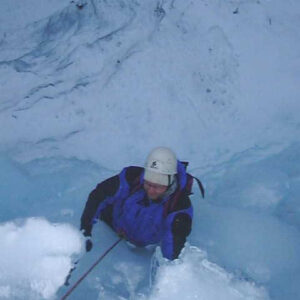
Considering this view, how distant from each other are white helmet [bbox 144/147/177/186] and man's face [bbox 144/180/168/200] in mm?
26

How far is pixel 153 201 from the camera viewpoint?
8.99ft

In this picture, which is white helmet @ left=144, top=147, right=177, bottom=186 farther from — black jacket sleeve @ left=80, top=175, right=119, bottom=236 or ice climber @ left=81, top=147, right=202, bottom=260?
black jacket sleeve @ left=80, top=175, right=119, bottom=236

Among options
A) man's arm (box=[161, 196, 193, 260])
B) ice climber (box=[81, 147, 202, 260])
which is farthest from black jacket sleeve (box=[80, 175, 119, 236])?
man's arm (box=[161, 196, 193, 260])

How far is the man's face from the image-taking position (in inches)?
103

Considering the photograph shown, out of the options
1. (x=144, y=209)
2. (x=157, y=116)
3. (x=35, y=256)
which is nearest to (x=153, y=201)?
(x=144, y=209)

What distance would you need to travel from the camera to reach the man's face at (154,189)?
2613mm

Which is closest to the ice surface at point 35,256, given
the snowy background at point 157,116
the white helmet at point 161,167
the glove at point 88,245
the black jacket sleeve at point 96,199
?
the snowy background at point 157,116

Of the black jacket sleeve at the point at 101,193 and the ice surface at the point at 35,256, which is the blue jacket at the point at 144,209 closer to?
the black jacket sleeve at the point at 101,193

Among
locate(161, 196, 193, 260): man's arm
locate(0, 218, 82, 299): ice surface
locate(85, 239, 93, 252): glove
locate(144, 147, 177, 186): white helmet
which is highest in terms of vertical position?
locate(144, 147, 177, 186): white helmet

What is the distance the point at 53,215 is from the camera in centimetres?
340

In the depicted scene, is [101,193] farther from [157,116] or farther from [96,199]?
[157,116]

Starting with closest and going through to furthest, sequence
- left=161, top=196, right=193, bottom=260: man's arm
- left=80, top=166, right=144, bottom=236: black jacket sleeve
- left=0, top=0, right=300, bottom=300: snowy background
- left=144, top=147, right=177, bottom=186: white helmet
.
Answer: left=144, top=147, right=177, bottom=186: white helmet < left=161, top=196, right=193, bottom=260: man's arm < left=80, top=166, right=144, bottom=236: black jacket sleeve < left=0, top=0, right=300, bottom=300: snowy background

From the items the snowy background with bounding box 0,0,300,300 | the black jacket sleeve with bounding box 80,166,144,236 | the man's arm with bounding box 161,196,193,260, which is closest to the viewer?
the man's arm with bounding box 161,196,193,260

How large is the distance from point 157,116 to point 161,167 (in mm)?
1699
